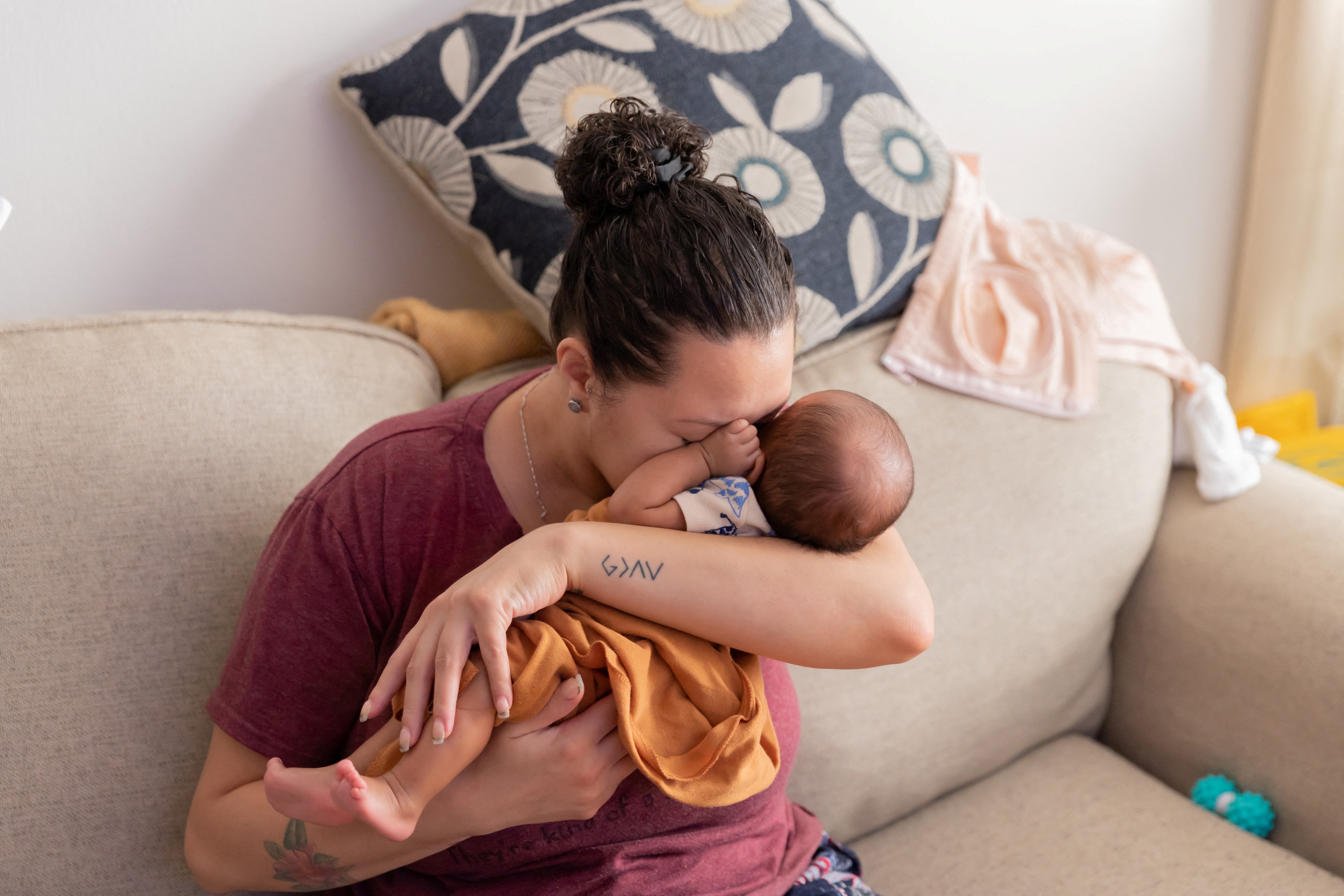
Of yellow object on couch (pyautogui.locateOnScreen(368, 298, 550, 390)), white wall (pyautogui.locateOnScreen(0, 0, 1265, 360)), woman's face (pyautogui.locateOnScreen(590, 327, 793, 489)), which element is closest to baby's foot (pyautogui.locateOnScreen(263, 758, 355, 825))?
woman's face (pyautogui.locateOnScreen(590, 327, 793, 489))

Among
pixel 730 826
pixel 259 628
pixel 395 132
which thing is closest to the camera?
pixel 259 628

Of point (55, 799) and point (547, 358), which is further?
point (547, 358)

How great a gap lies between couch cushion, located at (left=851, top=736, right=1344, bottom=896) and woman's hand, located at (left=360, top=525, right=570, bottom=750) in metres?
0.75

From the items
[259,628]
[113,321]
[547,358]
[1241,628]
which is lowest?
[1241,628]

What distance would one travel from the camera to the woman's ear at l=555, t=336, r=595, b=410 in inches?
35.8

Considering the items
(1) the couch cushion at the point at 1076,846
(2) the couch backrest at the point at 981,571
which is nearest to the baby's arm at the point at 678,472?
(2) the couch backrest at the point at 981,571

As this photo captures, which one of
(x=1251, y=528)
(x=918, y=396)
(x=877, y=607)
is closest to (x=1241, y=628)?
(x=1251, y=528)

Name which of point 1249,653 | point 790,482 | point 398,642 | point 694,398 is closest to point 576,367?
point 694,398

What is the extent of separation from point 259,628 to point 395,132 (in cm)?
67

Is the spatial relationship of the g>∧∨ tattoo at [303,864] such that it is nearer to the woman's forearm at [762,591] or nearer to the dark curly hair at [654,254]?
the woman's forearm at [762,591]

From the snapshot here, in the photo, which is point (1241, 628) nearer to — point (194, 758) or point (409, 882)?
point (409, 882)

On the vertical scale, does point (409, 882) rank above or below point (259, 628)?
below

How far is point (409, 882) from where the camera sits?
101 centimetres

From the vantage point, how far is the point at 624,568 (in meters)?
0.87
